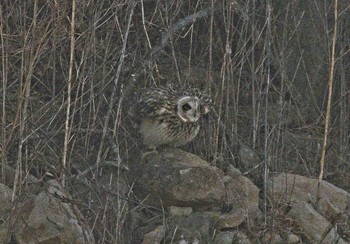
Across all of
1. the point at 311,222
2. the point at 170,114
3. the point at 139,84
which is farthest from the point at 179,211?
the point at 139,84

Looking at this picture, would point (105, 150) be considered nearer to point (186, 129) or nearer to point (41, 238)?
point (186, 129)

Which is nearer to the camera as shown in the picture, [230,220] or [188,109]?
[230,220]

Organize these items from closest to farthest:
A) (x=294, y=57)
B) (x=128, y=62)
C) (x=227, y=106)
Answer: (x=227, y=106)
(x=128, y=62)
(x=294, y=57)

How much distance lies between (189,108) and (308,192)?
86 cm

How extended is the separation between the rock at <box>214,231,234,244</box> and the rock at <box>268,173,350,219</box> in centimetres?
44

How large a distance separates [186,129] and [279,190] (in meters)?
0.64

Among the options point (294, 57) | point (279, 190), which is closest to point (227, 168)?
point (279, 190)

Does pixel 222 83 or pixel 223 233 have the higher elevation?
pixel 222 83

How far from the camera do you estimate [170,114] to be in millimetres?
5625

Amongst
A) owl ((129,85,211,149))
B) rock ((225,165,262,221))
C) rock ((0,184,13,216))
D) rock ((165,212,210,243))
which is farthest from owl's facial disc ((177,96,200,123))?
rock ((0,184,13,216))

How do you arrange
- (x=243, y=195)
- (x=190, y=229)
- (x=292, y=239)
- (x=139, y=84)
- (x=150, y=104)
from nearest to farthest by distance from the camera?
(x=190, y=229)
(x=292, y=239)
(x=243, y=195)
(x=150, y=104)
(x=139, y=84)

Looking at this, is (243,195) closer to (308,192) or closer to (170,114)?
(308,192)

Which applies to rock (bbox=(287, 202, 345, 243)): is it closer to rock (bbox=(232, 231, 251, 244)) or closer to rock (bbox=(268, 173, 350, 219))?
rock (bbox=(268, 173, 350, 219))

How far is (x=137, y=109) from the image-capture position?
577cm
